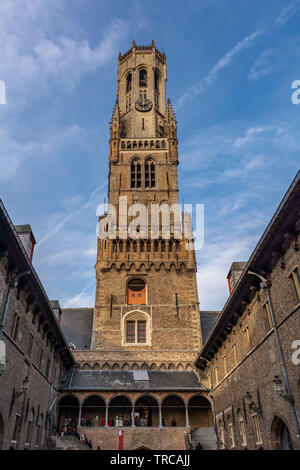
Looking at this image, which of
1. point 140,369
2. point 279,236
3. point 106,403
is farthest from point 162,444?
point 279,236

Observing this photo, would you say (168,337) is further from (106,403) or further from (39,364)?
(39,364)

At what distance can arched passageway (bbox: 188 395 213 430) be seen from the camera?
29.5 m

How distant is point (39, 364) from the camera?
875 inches

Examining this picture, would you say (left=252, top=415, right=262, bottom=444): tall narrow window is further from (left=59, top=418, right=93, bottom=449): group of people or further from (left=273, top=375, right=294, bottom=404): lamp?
(left=59, top=418, right=93, bottom=449): group of people

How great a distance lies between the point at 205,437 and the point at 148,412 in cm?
526

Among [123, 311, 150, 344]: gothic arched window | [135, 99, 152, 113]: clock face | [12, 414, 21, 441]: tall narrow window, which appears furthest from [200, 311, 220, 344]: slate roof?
[135, 99, 152, 113]: clock face

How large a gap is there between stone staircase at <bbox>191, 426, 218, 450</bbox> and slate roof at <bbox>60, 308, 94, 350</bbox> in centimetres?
1247

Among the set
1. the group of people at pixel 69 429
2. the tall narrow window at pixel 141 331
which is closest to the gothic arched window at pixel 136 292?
the tall narrow window at pixel 141 331

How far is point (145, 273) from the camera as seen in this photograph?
3772 centimetres

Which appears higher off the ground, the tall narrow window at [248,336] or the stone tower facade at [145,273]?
the stone tower facade at [145,273]

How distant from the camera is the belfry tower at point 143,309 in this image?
28516 millimetres

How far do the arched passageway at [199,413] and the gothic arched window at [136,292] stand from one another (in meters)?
10.2

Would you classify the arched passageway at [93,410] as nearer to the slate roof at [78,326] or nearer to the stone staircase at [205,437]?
the slate roof at [78,326]

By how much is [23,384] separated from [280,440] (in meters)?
11.4
